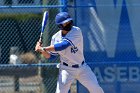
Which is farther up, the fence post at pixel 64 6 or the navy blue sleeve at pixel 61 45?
the fence post at pixel 64 6

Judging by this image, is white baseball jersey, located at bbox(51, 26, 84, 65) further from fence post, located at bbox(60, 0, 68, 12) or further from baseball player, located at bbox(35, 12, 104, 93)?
fence post, located at bbox(60, 0, 68, 12)

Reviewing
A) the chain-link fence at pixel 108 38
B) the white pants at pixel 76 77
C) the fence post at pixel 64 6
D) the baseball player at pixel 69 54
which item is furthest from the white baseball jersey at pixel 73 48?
the chain-link fence at pixel 108 38

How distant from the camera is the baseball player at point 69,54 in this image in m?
8.18

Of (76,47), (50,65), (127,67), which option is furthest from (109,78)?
(76,47)

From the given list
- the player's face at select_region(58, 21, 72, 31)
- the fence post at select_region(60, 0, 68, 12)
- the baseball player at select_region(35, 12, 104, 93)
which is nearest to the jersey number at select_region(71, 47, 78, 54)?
the baseball player at select_region(35, 12, 104, 93)

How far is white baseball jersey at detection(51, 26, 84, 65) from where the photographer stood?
323 inches

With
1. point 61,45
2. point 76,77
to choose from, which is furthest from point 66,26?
point 76,77

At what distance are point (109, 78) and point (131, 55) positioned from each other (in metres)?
0.54

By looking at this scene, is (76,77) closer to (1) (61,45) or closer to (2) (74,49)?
(2) (74,49)

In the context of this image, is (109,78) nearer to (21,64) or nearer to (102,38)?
(102,38)

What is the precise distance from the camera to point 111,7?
9742 mm

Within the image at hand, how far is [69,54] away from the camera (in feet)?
27.1

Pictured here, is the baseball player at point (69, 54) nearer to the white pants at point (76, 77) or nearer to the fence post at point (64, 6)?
the white pants at point (76, 77)

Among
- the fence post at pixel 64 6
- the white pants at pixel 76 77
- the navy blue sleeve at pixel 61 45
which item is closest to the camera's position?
the navy blue sleeve at pixel 61 45
